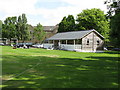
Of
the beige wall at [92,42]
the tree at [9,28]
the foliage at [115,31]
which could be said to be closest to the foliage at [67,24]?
the tree at [9,28]

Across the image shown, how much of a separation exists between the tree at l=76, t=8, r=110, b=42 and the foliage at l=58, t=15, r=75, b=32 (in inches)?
108

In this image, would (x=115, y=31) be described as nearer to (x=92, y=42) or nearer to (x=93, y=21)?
(x=92, y=42)

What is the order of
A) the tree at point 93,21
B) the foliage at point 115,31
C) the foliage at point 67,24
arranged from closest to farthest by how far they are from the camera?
1. the foliage at point 115,31
2. the tree at point 93,21
3. the foliage at point 67,24

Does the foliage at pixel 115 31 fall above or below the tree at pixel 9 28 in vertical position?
below

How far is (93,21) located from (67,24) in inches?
408

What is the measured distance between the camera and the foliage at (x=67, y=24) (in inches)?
2495

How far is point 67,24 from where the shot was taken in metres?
63.8

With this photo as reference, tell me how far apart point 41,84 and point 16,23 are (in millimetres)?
69011

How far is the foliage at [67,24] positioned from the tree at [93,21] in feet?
8.97

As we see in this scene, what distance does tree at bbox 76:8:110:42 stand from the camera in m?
56.9

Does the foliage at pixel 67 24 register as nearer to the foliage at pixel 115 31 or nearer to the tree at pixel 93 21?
the tree at pixel 93 21

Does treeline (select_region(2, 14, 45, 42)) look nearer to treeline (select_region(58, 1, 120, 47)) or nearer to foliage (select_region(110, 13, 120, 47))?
treeline (select_region(58, 1, 120, 47))

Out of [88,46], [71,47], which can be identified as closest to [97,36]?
[88,46]

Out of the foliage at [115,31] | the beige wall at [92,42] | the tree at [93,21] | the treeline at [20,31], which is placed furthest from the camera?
the treeline at [20,31]
